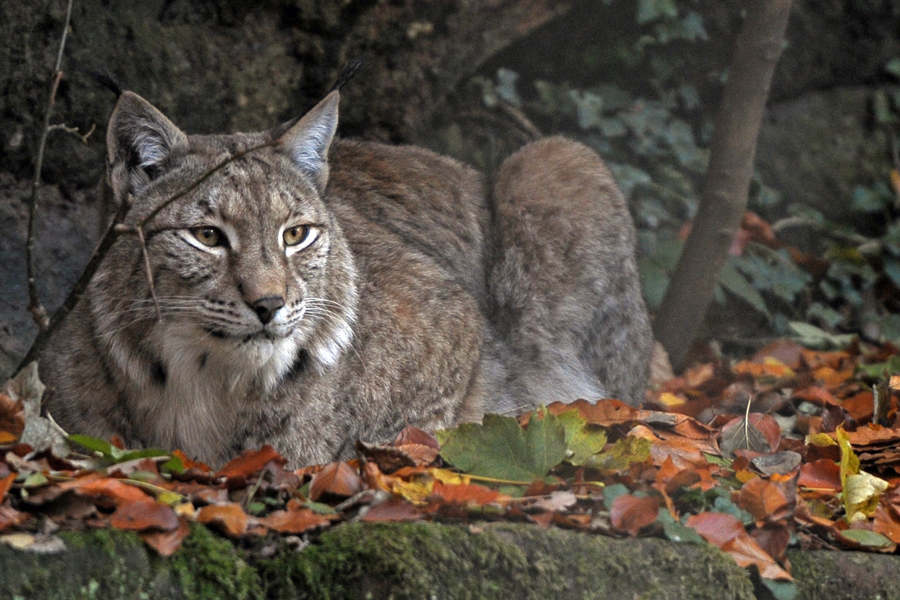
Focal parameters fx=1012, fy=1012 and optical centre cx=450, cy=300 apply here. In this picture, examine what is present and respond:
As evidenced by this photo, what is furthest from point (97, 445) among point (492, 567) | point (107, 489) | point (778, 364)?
point (778, 364)

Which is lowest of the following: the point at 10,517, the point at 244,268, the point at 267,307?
the point at 10,517

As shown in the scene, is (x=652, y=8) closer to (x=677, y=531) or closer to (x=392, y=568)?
(x=677, y=531)

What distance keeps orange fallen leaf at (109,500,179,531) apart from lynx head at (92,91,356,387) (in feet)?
2.96

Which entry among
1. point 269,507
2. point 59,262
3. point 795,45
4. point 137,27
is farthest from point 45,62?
point 795,45

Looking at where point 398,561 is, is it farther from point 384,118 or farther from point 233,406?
point 384,118

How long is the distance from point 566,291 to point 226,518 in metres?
2.65

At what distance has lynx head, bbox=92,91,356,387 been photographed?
3.29 meters

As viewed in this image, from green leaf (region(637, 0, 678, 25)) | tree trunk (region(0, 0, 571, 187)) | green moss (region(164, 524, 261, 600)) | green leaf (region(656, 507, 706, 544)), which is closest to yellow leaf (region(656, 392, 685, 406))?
tree trunk (region(0, 0, 571, 187))

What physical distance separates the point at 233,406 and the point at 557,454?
1212 millimetres

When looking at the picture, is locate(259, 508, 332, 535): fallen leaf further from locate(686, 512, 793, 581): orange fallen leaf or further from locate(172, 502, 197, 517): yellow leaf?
locate(686, 512, 793, 581): orange fallen leaf

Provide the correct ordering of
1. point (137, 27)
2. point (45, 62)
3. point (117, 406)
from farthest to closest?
point (137, 27), point (45, 62), point (117, 406)

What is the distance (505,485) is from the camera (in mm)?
3047

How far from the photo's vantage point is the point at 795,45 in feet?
24.6

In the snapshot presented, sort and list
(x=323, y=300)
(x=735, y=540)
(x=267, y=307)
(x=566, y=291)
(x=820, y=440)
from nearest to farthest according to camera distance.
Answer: (x=735, y=540) → (x=267, y=307) → (x=323, y=300) → (x=820, y=440) → (x=566, y=291)
